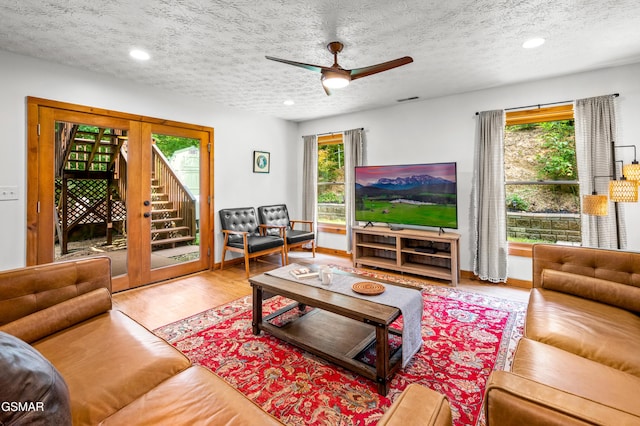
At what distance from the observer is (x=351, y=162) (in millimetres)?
5012

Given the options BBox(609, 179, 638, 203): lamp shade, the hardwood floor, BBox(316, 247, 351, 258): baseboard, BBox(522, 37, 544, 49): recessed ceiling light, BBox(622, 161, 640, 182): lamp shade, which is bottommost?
the hardwood floor

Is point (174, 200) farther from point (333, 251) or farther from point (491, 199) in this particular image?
point (491, 199)

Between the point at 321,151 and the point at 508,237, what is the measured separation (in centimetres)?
342

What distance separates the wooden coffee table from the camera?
1749 millimetres

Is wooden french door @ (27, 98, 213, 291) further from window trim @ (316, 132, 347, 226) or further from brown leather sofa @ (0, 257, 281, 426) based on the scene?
window trim @ (316, 132, 347, 226)

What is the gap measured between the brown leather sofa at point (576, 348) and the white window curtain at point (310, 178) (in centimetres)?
376

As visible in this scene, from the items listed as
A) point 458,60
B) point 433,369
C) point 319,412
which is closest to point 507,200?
point 458,60

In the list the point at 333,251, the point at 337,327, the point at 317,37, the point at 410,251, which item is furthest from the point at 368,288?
the point at 333,251

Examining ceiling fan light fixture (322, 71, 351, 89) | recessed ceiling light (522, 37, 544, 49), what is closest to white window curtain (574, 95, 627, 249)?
recessed ceiling light (522, 37, 544, 49)

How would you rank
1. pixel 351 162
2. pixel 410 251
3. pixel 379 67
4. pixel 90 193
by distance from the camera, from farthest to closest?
pixel 351 162
pixel 410 251
pixel 90 193
pixel 379 67

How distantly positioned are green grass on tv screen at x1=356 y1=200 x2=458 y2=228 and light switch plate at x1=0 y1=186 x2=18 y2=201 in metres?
4.03

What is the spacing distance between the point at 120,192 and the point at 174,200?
29.0 inches

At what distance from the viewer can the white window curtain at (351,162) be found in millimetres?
4906

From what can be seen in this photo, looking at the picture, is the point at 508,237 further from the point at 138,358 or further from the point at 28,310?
the point at 28,310
